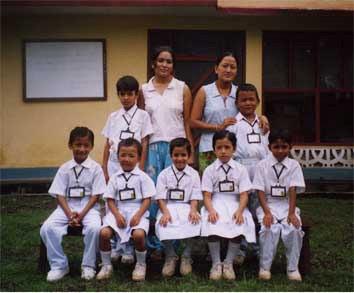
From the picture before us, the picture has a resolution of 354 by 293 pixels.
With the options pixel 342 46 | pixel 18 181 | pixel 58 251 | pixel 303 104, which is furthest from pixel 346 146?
pixel 58 251

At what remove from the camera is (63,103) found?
8.62m

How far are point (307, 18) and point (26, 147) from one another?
4985 mm

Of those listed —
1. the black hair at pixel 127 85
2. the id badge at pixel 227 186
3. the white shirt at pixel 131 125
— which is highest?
the black hair at pixel 127 85

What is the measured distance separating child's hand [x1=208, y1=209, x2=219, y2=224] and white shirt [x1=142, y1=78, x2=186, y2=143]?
2.53 feet

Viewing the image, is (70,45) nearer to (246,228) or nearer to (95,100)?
(95,100)

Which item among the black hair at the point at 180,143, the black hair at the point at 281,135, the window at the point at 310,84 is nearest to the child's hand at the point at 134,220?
the black hair at the point at 180,143

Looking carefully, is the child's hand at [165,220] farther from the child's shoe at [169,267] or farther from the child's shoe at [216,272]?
the child's shoe at [216,272]

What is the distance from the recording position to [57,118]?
863 centimetres

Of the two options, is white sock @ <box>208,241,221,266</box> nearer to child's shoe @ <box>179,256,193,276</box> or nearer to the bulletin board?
child's shoe @ <box>179,256,193,276</box>

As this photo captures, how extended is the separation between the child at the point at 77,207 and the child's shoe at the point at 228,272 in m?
1.02

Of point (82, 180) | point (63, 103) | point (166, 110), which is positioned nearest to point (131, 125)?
point (166, 110)

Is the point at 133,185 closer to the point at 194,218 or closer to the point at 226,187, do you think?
the point at 194,218

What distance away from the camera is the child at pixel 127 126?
178 inches

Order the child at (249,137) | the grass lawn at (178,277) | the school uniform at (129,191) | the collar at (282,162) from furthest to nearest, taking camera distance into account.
A: the child at (249,137), the collar at (282,162), the school uniform at (129,191), the grass lawn at (178,277)
